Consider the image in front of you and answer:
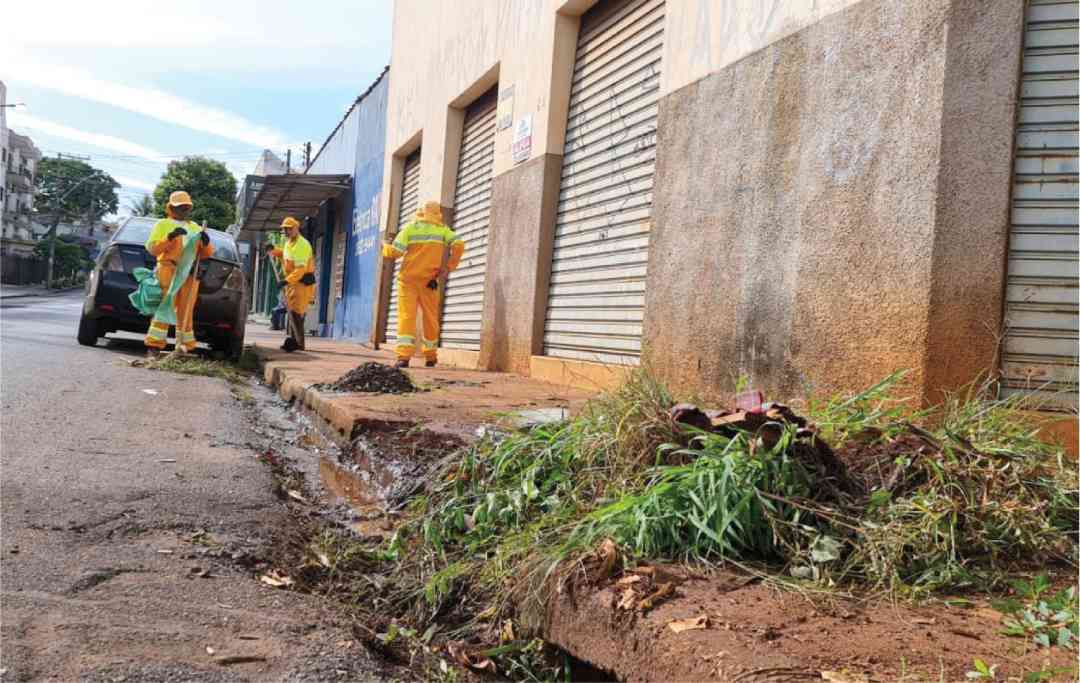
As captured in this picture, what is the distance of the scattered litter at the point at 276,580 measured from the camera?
8.23 feet

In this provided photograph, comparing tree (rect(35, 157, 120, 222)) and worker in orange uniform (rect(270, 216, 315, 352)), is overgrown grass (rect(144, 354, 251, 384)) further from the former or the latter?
tree (rect(35, 157, 120, 222))

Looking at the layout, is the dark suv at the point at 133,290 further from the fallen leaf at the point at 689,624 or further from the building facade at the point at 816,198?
the fallen leaf at the point at 689,624

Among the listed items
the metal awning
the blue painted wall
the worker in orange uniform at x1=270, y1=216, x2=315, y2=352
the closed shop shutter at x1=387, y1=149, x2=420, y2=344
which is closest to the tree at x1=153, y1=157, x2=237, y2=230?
the metal awning

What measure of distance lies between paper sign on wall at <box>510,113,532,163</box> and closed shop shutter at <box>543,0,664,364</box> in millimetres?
562

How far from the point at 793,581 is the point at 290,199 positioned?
785 inches

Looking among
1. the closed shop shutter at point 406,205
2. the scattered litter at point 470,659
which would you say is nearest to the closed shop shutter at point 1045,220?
the scattered litter at point 470,659

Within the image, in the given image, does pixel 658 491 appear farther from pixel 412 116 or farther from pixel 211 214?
pixel 211 214

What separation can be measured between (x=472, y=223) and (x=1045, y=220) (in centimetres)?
720

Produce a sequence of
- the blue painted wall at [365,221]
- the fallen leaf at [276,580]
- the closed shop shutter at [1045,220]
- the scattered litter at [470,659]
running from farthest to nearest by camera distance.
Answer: the blue painted wall at [365,221] → the closed shop shutter at [1045,220] → the fallen leaf at [276,580] → the scattered litter at [470,659]

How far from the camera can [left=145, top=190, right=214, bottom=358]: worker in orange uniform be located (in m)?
8.59

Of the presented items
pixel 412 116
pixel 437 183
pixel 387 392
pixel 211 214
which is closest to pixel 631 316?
pixel 387 392

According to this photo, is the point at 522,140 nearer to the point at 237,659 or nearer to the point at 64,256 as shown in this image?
the point at 237,659

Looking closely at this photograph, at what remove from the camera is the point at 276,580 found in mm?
2539

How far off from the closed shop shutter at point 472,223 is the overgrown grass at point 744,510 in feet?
21.0
